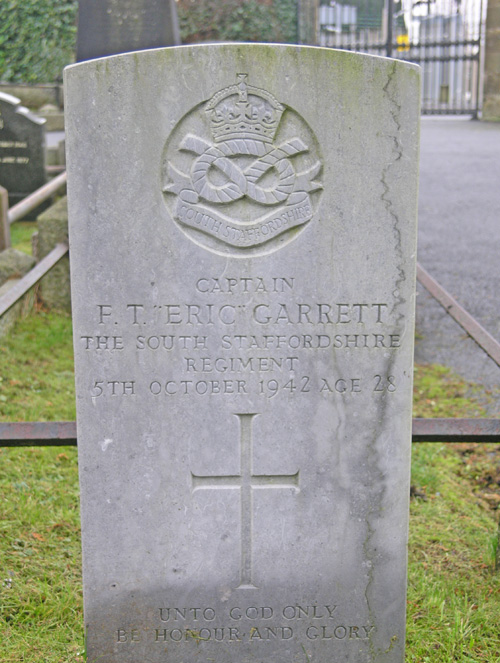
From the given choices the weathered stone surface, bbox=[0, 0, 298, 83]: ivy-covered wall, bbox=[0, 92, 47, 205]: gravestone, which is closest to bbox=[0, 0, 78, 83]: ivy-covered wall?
bbox=[0, 0, 298, 83]: ivy-covered wall

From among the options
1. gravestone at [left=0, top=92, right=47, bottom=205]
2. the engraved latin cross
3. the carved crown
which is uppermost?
the carved crown

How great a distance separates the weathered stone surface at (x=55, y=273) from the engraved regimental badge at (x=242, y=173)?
3.78m

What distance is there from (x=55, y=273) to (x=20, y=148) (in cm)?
324

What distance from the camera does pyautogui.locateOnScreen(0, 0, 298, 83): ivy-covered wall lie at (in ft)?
56.7

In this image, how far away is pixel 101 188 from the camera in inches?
100

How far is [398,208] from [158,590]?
4.99 ft

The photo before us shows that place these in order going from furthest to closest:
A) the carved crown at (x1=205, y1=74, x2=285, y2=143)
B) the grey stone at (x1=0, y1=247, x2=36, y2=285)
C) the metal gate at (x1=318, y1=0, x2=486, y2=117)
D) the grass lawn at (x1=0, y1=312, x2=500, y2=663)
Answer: the metal gate at (x1=318, y1=0, x2=486, y2=117)
the grey stone at (x1=0, y1=247, x2=36, y2=285)
the grass lawn at (x1=0, y1=312, x2=500, y2=663)
the carved crown at (x1=205, y1=74, x2=285, y2=143)

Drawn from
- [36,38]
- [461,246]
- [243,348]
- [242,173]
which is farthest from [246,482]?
[36,38]

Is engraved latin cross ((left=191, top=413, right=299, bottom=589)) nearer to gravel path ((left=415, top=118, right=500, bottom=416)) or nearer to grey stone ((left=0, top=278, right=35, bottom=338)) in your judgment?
gravel path ((left=415, top=118, right=500, bottom=416))

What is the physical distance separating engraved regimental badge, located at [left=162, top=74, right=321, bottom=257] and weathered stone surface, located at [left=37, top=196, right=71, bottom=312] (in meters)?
3.78

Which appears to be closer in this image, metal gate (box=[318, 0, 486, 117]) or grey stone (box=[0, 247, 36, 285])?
grey stone (box=[0, 247, 36, 285])

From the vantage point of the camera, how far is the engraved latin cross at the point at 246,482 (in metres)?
2.75

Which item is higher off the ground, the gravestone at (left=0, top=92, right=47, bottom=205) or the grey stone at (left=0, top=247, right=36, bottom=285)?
the gravestone at (left=0, top=92, right=47, bottom=205)

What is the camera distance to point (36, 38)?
17.8 meters
